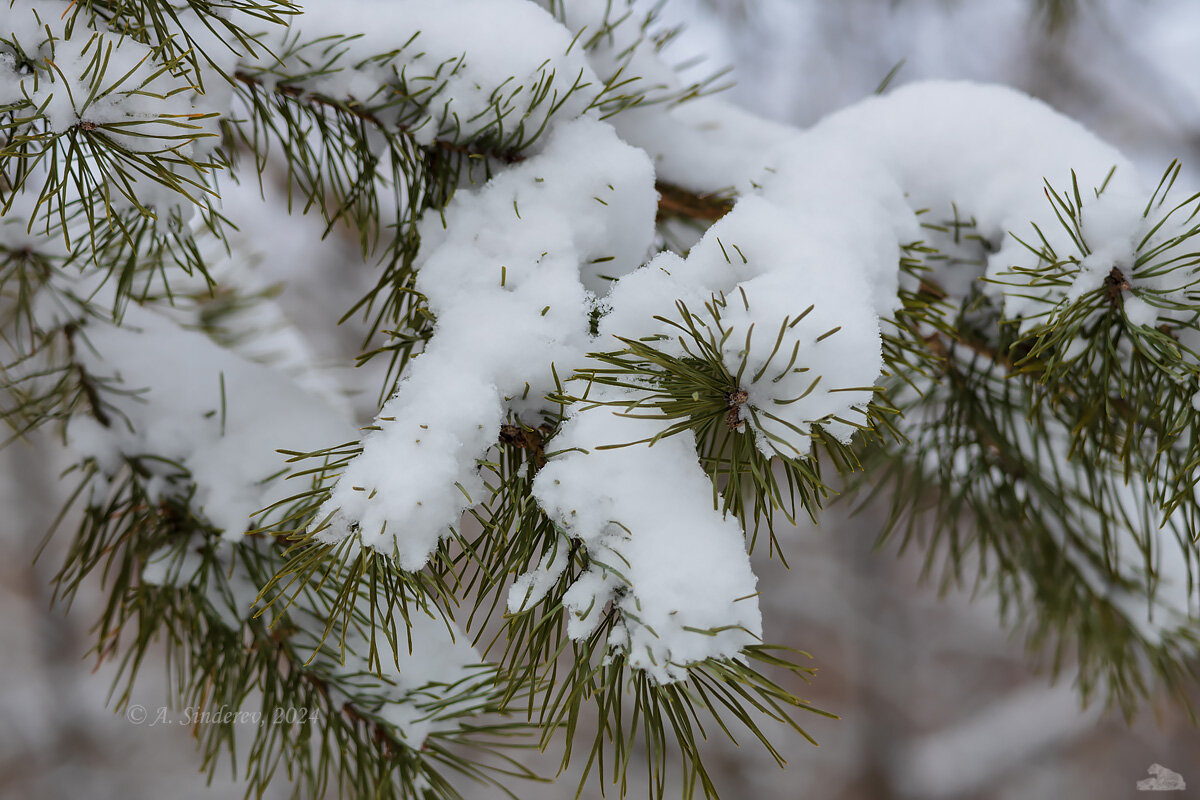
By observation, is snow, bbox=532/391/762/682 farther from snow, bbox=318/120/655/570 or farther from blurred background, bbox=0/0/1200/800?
blurred background, bbox=0/0/1200/800

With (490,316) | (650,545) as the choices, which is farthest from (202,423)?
(650,545)

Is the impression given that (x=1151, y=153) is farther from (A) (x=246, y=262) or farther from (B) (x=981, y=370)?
(A) (x=246, y=262)

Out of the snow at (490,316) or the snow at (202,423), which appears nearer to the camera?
the snow at (490,316)

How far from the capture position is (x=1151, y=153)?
2910 mm

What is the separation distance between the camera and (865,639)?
3.88m

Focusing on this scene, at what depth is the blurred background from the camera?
3020 mm

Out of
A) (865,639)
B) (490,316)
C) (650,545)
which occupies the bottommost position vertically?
(650,545)

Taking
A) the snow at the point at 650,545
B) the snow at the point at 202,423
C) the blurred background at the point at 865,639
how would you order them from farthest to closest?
the blurred background at the point at 865,639
the snow at the point at 202,423
the snow at the point at 650,545

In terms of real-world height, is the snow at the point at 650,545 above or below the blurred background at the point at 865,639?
below

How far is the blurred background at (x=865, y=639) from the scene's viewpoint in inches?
119

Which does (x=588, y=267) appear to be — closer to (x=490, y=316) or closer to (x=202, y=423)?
(x=490, y=316)

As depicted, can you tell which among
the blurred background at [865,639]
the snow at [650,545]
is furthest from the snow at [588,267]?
the blurred background at [865,639]

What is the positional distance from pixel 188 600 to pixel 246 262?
0.50 metres

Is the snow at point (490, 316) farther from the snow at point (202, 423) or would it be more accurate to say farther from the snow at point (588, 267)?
the snow at point (202, 423)
